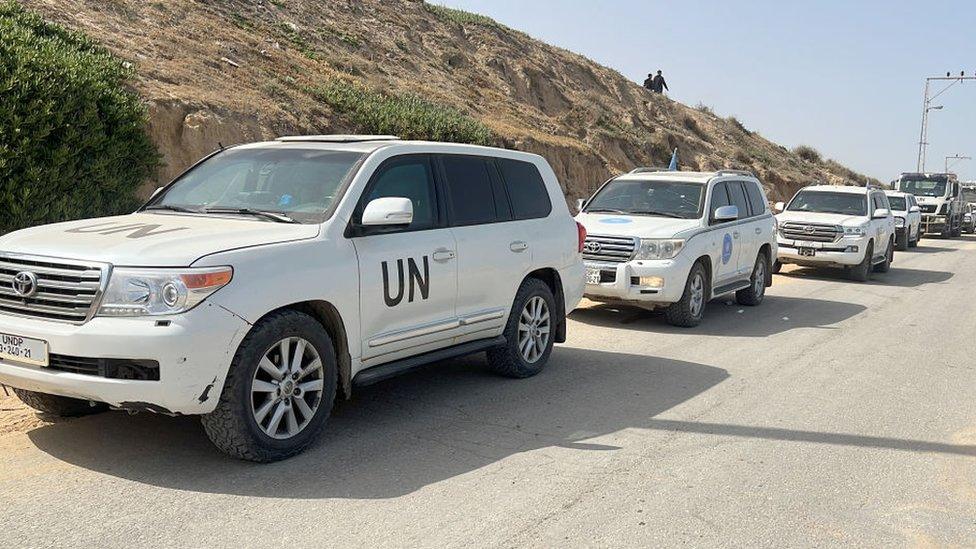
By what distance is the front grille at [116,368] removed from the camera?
188 inches

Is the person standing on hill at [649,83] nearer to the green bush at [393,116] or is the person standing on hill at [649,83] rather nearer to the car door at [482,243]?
the green bush at [393,116]

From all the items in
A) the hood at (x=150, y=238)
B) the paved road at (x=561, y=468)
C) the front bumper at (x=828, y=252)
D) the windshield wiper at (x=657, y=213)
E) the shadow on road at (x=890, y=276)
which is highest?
the hood at (x=150, y=238)

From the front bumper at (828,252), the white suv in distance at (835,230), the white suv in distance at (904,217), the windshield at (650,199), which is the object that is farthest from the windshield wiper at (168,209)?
the white suv in distance at (904,217)

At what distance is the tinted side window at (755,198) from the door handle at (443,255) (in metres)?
7.57

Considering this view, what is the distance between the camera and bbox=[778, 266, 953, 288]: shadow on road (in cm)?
1780

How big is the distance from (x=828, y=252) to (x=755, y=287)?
488cm

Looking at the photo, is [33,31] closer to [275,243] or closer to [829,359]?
[275,243]

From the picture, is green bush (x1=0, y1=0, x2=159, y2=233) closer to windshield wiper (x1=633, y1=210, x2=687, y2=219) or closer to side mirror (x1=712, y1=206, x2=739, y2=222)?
windshield wiper (x1=633, y1=210, x2=687, y2=219)

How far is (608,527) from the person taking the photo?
15.0 feet

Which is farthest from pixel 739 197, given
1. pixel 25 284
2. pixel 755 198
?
pixel 25 284

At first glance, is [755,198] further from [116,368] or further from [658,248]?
[116,368]

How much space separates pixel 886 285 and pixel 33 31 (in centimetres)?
1481

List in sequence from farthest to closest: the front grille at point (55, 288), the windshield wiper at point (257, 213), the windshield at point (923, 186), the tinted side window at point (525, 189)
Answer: the windshield at point (923, 186) < the tinted side window at point (525, 189) < the windshield wiper at point (257, 213) < the front grille at point (55, 288)

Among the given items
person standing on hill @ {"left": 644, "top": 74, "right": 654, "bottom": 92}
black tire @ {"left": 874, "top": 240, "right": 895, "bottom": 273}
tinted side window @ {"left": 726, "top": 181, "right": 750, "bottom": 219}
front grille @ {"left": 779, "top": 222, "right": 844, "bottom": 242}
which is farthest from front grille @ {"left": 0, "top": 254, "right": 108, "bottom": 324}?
person standing on hill @ {"left": 644, "top": 74, "right": 654, "bottom": 92}
